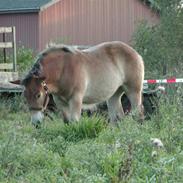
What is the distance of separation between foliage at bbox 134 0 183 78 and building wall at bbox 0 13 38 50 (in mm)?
13332

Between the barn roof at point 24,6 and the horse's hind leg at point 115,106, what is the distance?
23838 mm

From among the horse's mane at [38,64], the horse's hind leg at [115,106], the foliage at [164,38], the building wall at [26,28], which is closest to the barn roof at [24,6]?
the building wall at [26,28]

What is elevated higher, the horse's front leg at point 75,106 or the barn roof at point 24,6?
the horse's front leg at point 75,106

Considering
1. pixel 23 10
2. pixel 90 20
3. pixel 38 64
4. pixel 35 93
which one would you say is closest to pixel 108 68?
pixel 38 64

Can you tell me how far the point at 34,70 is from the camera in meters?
9.81

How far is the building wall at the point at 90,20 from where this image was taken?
37.2 metres

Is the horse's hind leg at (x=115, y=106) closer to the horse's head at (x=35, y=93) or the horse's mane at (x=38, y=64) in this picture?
the horse's mane at (x=38, y=64)

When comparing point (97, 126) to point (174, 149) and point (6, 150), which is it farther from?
point (6, 150)

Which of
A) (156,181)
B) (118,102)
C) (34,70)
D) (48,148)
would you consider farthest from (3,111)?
(156,181)

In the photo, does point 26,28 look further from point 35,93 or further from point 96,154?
point 96,154

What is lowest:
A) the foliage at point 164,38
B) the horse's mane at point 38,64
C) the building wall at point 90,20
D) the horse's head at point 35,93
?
the building wall at point 90,20

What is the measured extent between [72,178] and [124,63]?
6.14 meters

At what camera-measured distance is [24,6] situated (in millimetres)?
35875

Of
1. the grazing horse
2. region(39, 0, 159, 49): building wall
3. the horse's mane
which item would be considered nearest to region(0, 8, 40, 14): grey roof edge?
region(39, 0, 159, 49): building wall
